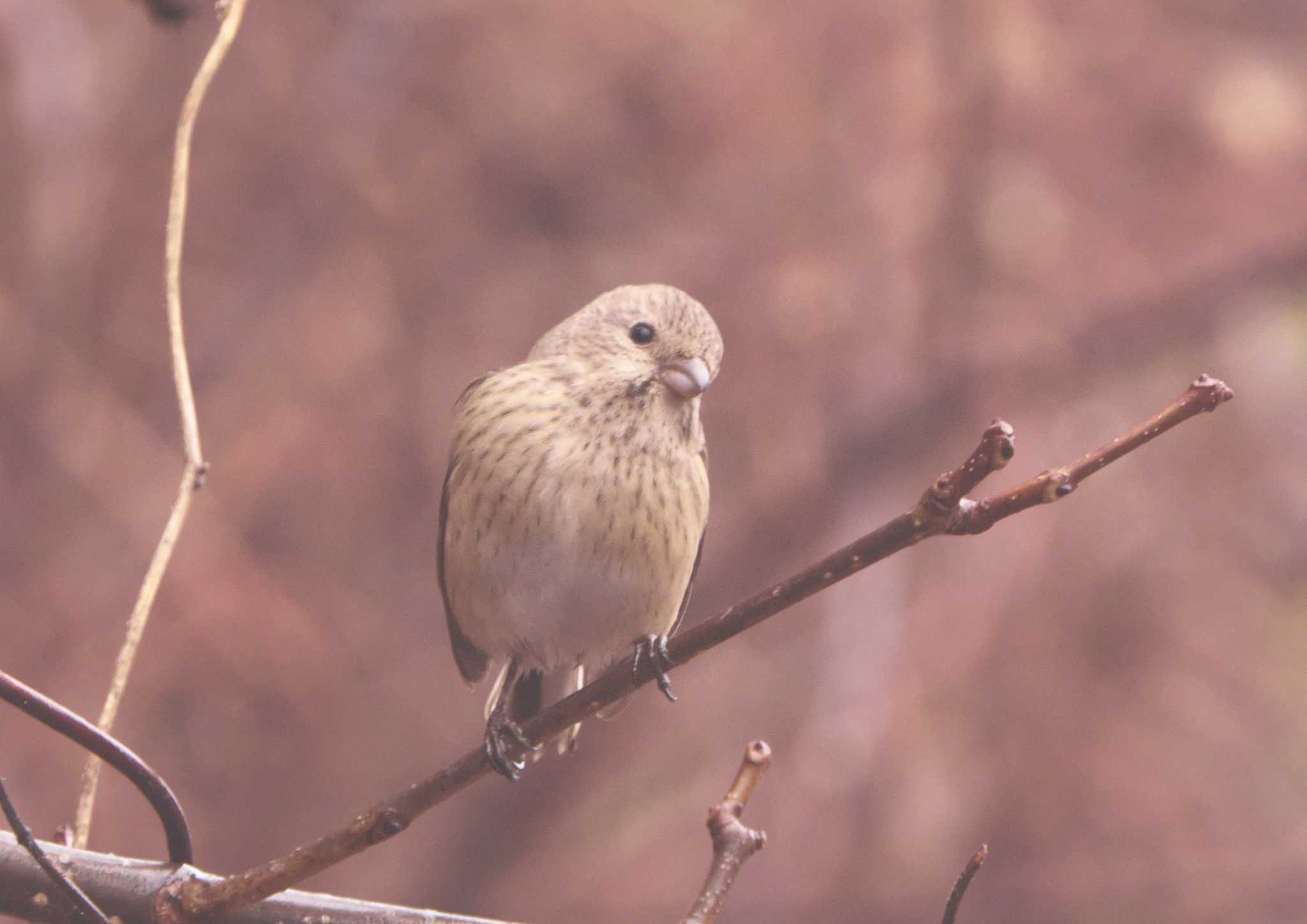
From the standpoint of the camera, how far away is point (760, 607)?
1.26 m

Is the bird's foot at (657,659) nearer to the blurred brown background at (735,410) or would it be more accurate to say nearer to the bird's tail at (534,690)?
the bird's tail at (534,690)

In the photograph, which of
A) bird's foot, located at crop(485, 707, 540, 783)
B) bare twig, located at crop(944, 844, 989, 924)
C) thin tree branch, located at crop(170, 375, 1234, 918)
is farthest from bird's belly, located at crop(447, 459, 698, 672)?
bare twig, located at crop(944, 844, 989, 924)

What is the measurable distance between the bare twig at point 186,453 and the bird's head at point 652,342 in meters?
0.81

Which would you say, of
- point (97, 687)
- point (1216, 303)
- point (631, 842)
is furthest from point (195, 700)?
point (1216, 303)

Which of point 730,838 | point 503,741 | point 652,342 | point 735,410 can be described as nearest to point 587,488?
point 652,342

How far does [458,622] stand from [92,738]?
1.30 m

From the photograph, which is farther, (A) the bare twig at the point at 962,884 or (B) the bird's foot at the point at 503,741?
(B) the bird's foot at the point at 503,741

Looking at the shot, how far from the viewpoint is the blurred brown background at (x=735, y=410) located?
13.3 ft

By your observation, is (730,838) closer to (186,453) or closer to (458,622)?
(186,453)

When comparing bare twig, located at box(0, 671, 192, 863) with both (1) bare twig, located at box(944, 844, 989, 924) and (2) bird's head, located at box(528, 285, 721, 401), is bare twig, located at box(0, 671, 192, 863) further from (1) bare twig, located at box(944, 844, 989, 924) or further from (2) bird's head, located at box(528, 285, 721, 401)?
(2) bird's head, located at box(528, 285, 721, 401)

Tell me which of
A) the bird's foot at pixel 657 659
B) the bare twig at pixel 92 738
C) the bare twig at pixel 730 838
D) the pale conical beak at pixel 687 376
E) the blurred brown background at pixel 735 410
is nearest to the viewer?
the bare twig at pixel 92 738

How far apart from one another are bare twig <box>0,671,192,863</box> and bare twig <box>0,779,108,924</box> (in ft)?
0.22

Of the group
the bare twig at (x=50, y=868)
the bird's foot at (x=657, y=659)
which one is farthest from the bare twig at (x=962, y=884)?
the bare twig at (x=50, y=868)

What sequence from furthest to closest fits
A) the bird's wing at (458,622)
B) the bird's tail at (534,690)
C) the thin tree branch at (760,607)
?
the bird's tail at (534,690) < the bird's wing at (458,622) < the thin tree branch at (760,607)
